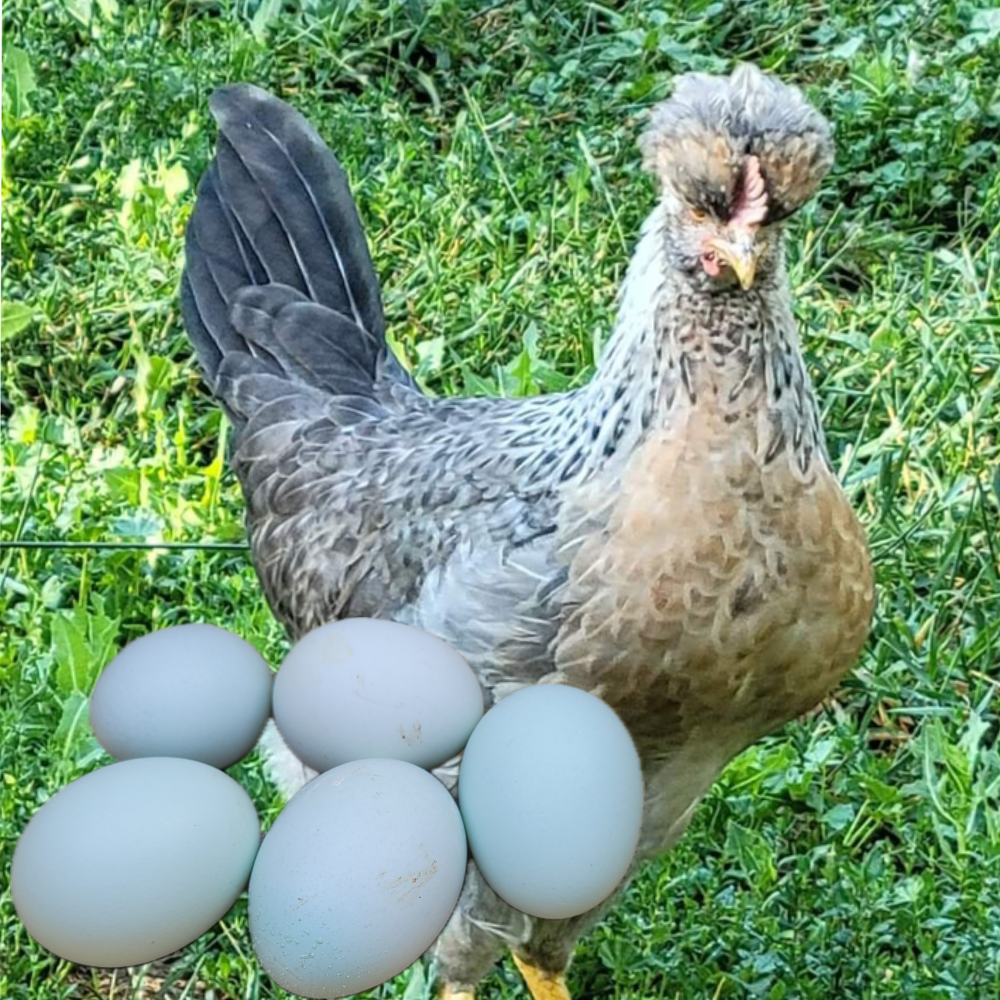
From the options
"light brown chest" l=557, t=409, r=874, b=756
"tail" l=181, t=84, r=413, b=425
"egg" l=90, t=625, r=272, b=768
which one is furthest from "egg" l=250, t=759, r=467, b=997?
"tail" l=181, t=84, r=413, b=425

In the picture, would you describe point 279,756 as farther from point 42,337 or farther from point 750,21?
point 750,21

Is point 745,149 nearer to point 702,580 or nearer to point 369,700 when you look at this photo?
point 702,580

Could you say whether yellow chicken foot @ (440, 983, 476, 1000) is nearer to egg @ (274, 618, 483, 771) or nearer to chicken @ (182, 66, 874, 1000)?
chicken @ (182, 66, 874, 1000)

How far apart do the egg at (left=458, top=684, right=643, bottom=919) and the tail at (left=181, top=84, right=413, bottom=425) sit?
3.27 ft

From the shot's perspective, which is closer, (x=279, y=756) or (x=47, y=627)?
(x=279, y=756)

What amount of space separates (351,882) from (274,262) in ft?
4.37

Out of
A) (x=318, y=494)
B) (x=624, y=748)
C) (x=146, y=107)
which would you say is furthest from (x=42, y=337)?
(x=624, y=748)

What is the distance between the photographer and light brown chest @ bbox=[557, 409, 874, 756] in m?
1.61

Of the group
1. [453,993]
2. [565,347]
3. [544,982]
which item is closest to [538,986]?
[544,982]

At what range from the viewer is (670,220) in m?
1.59

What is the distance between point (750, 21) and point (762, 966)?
2584 mm

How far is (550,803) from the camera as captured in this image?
1309mm

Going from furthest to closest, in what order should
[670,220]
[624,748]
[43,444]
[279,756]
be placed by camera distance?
[43,444]
[279,756]
[670,220]
[624,748]

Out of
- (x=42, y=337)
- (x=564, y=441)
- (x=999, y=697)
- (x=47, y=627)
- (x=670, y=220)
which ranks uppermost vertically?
(x=670, y=220)
